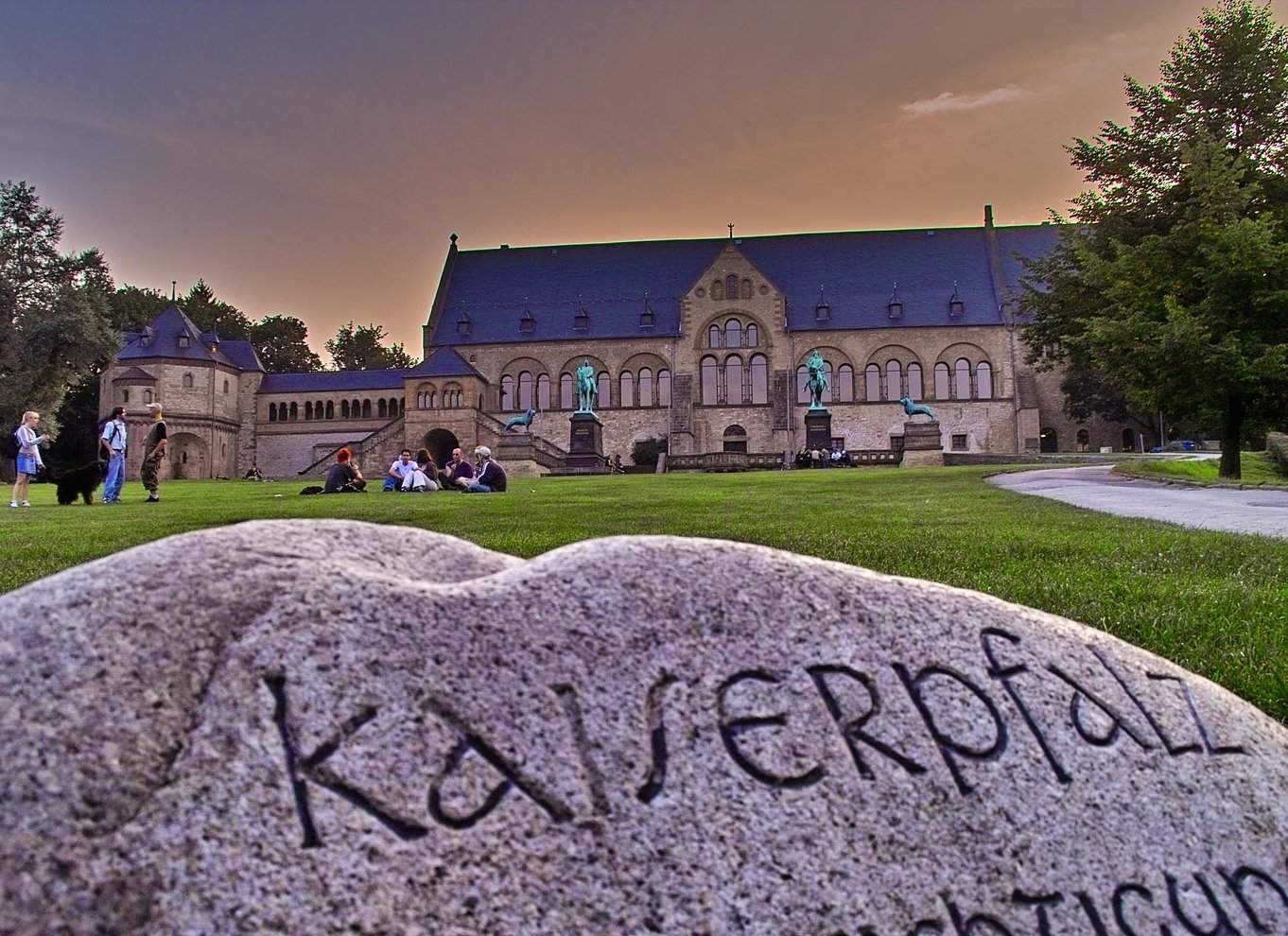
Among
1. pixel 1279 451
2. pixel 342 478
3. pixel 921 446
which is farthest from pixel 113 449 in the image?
pixel 921 446

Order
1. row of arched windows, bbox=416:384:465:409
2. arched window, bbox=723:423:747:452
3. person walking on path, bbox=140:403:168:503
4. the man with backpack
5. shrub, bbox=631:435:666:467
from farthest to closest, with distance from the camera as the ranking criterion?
arched window, bbox=723:423:747:452
shrub, bbox=631:435:666:467
row of arched windows, bbox=416:384:465:409
the man with backpack
person walking on path, bbox=140:403:168:503

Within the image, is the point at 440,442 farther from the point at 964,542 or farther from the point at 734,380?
the point at 964,542

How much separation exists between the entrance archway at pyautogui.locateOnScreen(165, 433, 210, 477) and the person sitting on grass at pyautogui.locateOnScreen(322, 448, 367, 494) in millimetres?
39122

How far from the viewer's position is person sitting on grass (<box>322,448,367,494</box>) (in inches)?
762

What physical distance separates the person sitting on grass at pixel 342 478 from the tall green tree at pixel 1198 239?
51.7ft

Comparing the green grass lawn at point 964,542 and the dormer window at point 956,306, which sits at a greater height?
the dormer window at point 956,306

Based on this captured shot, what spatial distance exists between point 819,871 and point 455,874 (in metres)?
0.61

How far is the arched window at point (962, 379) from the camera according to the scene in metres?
55.2

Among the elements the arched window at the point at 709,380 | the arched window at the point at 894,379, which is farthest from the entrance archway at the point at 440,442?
the arched window at the point at 894,379

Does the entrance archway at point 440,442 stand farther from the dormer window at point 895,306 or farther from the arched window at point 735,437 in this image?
the dormer window at point 895,306

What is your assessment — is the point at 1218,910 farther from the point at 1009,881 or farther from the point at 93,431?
the point at 93,431

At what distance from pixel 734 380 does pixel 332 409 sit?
25659mm

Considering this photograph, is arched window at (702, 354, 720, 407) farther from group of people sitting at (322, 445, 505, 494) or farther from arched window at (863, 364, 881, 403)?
group of people sitting at (322, 445, 505, 494)

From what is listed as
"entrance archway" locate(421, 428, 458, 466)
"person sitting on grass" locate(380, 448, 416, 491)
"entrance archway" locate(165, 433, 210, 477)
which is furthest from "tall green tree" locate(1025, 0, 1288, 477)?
"entrance archway" locate(165, 433, 210, 477)
